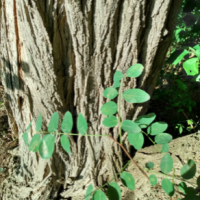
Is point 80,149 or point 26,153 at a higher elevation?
point 80,149

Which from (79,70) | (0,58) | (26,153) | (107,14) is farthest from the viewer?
(26,153)

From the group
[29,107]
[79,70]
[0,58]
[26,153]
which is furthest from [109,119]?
[26,153]

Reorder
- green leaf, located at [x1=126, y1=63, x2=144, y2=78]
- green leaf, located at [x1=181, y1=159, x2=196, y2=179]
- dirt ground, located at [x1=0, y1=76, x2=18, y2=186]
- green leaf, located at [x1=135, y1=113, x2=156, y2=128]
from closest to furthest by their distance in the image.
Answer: green leaf, located at [x1=181, y1=159, x2=196, y2=179], green leaf, located at [x1=126, y1=63, x2=144, y2=78], green leaf, located at [x1=135, y1=113, x2=156, y2=128], dirt ground, located at [x1=0, y1=76, x2=18, y2=186]

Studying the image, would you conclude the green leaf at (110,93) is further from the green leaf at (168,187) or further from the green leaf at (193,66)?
the green leaf at (193,66)

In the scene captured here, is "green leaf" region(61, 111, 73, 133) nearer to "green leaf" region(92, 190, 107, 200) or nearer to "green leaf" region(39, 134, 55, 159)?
"green leaf" region(39, 134, 55, 159)

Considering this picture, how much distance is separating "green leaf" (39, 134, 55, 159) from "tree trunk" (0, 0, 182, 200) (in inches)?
15.7

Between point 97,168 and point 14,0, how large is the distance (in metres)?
1.30

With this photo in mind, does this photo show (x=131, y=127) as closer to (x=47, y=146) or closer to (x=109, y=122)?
(x=109, y=122)

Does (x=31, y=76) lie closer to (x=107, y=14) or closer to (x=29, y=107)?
(x=29, y=107)

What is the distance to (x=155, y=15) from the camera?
89cm

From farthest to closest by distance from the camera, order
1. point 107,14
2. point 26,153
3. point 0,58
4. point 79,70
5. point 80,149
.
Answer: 1. point 26,153
2. point 80,149
3. point 0,58
4. point 79,70
5. point 107,14

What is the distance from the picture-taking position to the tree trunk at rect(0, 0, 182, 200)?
0.89m

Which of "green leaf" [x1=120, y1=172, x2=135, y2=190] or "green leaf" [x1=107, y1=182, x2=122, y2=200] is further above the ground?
"green leaf" [x1=120, y1=172, x2=135, y2=190]

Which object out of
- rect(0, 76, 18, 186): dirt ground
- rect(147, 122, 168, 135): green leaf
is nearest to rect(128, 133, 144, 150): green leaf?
rect(147, 122, 168, 135): green leaf
